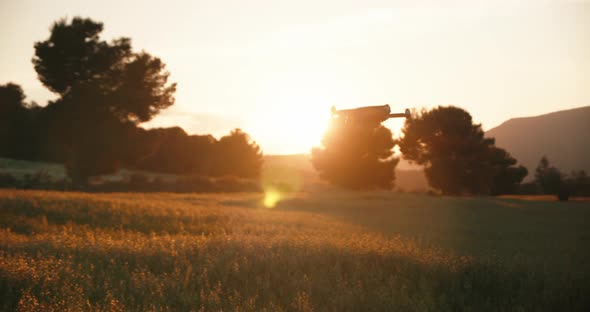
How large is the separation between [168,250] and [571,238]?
16556mm

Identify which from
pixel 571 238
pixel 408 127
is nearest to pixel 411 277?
pixel 571 238

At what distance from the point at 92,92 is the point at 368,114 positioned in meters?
42.9

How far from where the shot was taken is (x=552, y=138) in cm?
16388

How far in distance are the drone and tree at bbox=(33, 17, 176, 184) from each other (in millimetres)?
41666

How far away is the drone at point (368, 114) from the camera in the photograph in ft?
10.1

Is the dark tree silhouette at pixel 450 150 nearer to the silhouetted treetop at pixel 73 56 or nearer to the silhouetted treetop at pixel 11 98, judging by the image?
the silhouetted treetop at pixel 73 56

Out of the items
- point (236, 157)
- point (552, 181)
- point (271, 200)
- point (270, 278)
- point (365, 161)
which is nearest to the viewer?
point (270, 278)

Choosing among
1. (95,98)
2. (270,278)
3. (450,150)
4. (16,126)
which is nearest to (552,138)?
(450,150)

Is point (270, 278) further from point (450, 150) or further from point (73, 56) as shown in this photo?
point (450, 150)

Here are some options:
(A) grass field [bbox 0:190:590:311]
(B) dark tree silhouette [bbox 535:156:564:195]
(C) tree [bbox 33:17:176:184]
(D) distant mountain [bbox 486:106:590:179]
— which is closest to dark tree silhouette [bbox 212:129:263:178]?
(C) tree [bbox 33:17:176:184]

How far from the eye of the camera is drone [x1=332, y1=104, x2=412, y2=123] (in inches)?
121

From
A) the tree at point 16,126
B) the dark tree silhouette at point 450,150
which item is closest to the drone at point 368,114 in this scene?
the dark tree silhouette at point 450,150

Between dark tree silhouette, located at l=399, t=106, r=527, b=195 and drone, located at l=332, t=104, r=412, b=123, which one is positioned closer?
drone, located at l=332, t=104, r=412, b=123

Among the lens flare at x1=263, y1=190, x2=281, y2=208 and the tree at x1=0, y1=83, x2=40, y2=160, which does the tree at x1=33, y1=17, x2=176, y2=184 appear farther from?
the lens flare at x1=263, y1=190, x2=281, y2=208
